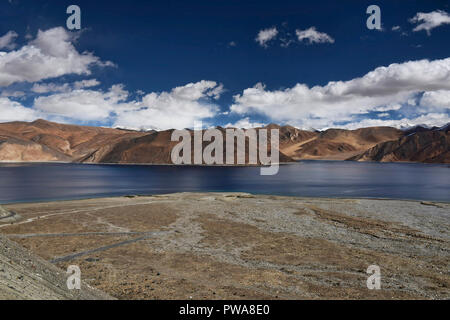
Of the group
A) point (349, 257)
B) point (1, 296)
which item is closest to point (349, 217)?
point (349, 257)

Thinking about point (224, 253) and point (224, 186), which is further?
point (224, 186)

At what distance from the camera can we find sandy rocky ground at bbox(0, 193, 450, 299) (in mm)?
12461

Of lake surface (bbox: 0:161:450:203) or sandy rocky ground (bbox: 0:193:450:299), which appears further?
lake surface (bbox: 0:161:450:203)

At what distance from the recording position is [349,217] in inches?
1266

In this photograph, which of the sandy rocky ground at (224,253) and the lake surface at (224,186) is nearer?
the sandy rocky ground at (224,253)

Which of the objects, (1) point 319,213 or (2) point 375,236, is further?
(1) point 319,213

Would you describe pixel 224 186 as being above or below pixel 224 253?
below

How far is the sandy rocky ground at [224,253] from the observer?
40.9 feet

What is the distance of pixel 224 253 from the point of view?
18.9 m
